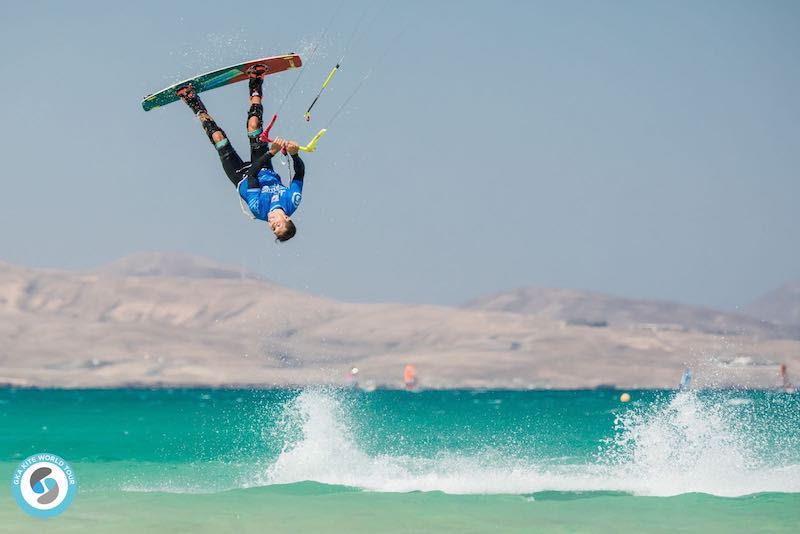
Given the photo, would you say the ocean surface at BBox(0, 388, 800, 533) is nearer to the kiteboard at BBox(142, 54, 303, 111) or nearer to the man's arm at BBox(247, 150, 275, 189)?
the man's arm at BBox(247, 150, 275, 189)

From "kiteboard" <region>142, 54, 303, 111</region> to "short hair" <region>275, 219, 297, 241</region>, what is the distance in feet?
7.82

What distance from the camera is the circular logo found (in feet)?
49.2

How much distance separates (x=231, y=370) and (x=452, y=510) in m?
162

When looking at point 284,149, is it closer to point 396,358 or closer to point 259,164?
point 259,164

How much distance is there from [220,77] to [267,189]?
6.50 feet

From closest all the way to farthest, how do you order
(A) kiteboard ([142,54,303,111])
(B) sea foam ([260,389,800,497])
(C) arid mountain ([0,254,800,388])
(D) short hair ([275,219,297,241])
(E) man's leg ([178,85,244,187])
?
(D) short hair ([275,219,297,241])
(E) man's leg ([178,85,244,187])
(A) kiteboard ([142,54,303,111])
(B) sea foam ([260,389,800,497])
(C) arid mountain ([0,254,800,388])

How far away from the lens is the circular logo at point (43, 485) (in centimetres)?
1498

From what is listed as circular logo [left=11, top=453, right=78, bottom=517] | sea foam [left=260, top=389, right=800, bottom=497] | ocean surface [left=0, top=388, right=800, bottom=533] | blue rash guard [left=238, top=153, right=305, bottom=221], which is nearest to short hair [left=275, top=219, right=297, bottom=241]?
blue rash guard [left=238, top=153, right=305, bottom=221]

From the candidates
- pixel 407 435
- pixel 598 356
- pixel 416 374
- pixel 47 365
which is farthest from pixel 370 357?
pixel 407 435

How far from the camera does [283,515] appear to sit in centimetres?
1755

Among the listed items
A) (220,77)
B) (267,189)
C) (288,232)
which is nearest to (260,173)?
(267,189)

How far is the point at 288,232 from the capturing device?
12.2 meters

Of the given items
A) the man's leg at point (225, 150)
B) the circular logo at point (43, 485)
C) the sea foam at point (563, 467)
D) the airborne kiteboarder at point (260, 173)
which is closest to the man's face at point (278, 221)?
the airborne kiteboarder at point (260, 173)

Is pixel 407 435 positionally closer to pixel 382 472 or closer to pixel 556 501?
pixel 382 472
